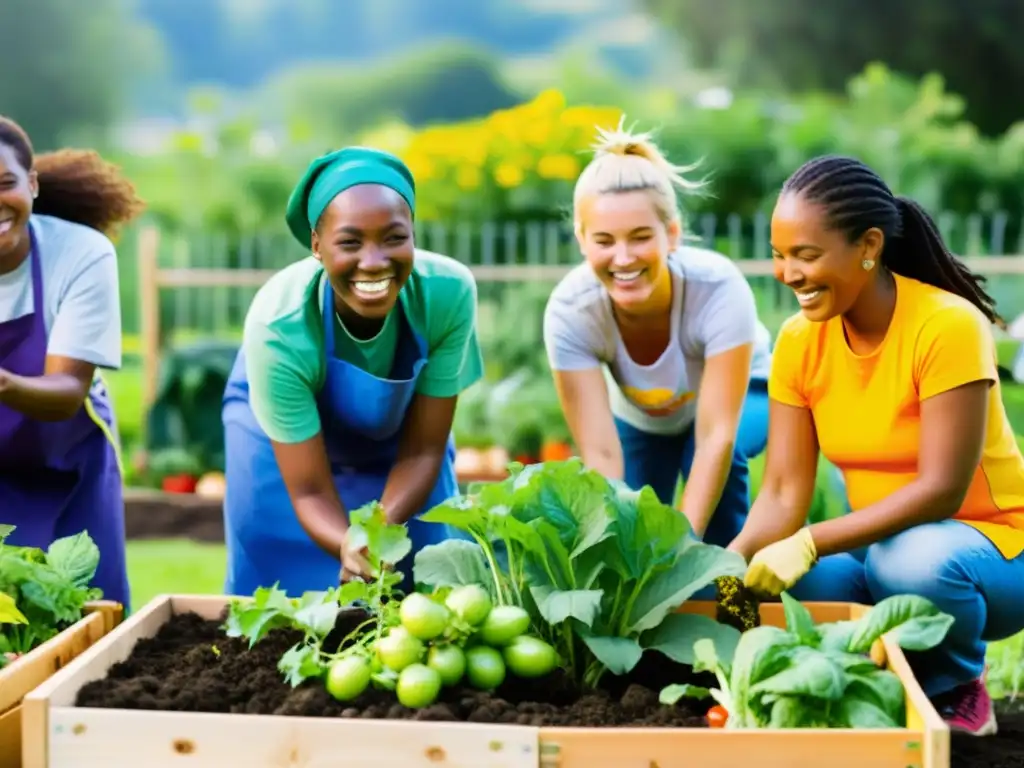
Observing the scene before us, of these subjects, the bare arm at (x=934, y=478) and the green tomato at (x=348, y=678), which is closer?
the green tomato at (x=348, y=678)

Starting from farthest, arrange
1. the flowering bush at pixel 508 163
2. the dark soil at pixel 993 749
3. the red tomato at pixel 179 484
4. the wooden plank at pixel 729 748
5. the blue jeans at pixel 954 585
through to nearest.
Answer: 1. the flowering bush at pixel 508 163
2. the red tomato at pixel 179 484
3. the blue jeans at pixel 954 585
4. the dark soil at pixel 993 749
5. the wooden plank at pixel 729 748

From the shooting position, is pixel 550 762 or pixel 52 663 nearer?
pixel 550 762

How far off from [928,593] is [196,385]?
5.36 m

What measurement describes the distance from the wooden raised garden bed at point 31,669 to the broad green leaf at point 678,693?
106cm

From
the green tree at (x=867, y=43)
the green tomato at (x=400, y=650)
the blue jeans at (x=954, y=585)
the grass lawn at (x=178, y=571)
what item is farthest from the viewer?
the green tree at (x=867, y=43)

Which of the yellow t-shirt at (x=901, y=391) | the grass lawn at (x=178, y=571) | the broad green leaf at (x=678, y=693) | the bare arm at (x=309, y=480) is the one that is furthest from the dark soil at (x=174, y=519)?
the broad green leaf at (x=678, y=693)

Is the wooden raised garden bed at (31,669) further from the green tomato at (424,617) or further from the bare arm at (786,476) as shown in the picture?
the bare arm at (786,476)

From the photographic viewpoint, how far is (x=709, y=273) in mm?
3188

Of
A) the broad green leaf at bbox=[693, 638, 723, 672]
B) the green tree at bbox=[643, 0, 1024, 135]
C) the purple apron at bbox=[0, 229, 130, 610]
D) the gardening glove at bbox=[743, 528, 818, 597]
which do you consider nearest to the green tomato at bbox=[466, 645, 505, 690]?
the broad green leaf at bbox=[693, 638, 723, 672]

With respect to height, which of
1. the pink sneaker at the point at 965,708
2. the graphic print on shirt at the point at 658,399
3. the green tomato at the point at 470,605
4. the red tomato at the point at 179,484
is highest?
the graphic print on shirt at the point at 658,399

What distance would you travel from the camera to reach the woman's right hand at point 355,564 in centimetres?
243

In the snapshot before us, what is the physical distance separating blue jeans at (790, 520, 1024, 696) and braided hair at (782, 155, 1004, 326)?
0.49 m

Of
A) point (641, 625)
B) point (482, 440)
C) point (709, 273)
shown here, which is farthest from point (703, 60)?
point (641, 625)

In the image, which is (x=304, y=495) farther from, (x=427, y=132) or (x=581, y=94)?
(x=581, y=94)
